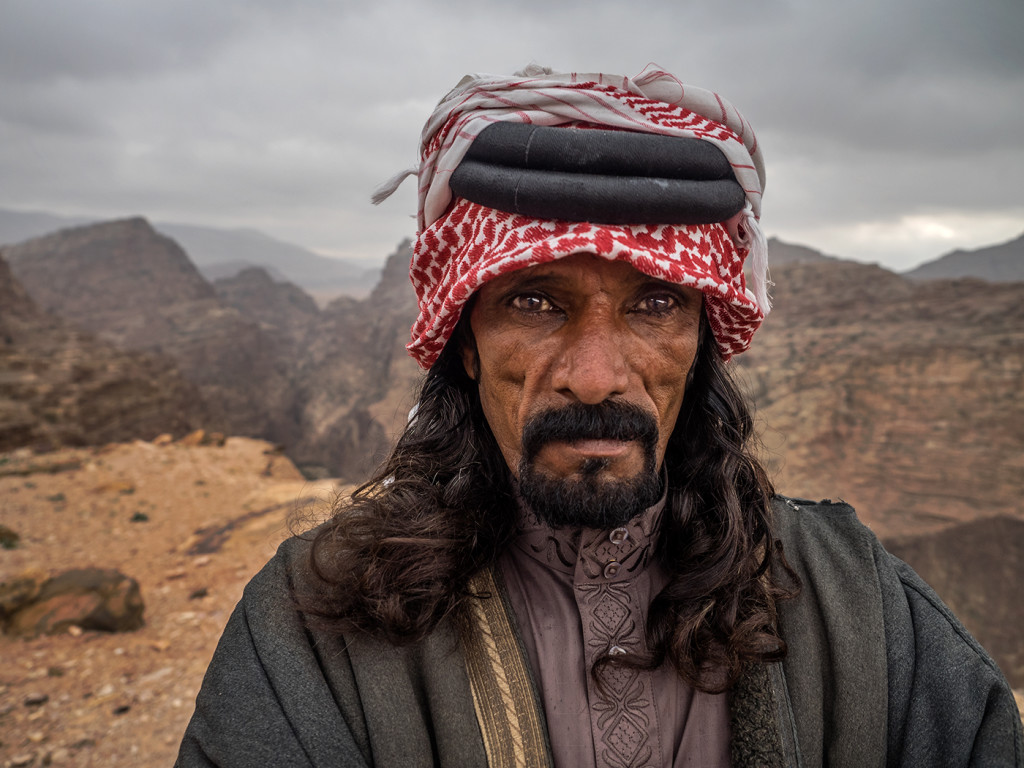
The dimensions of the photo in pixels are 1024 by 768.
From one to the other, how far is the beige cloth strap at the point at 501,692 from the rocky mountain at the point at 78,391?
51.9ft

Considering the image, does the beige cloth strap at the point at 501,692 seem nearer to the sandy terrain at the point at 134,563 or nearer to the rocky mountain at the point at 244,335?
the sandy terrain at the point at 134,563

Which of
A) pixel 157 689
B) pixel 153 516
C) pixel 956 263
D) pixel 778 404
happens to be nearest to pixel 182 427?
pixel 153 516

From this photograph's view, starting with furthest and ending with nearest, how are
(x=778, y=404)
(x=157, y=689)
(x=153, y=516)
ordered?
(x=778, y=404) → (x=153, y=516) → (x=157, y=689)

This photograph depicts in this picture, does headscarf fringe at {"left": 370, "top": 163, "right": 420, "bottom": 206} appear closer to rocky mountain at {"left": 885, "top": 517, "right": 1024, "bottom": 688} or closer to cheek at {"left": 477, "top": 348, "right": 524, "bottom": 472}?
cheek at {"left": 477, "top": 348, "right": 524, "bottom": 472}

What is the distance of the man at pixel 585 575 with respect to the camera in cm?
122

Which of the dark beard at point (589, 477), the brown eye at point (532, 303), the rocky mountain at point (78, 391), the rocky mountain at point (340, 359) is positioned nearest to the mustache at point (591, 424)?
the dark beard at point (589, 477)

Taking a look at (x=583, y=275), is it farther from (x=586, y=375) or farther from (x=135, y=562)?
(x=135, y=562)

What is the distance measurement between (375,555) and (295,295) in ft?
200

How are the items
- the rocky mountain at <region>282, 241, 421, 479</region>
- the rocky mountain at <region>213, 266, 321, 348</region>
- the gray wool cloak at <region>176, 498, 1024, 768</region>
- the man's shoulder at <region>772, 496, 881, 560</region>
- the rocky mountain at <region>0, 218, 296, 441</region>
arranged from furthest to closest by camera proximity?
the rocky mountain at <region>213, 266, 321, 348</region> < the rocky mountain at <region>0, 218, 296, 441</region> < the rocky mountain at <region>282, 241, 421, 479</region> < the man's shoulder at <region>772, 496, 881, 560</region> < the gray wool cloak at <region>176, 498, 1024, 768</region>

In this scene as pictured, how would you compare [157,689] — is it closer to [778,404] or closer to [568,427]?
[568,427]

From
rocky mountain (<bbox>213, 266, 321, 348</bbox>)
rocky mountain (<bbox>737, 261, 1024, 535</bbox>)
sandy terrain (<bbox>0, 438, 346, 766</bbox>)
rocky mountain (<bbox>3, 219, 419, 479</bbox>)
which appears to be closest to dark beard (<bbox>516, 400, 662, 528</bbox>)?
sandy terrain (<bbox>0, 438, 346, 766</bbox>)

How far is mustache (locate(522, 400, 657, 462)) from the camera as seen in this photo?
1247 mm

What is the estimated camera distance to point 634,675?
1348 mm

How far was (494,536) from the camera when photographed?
1.49m
